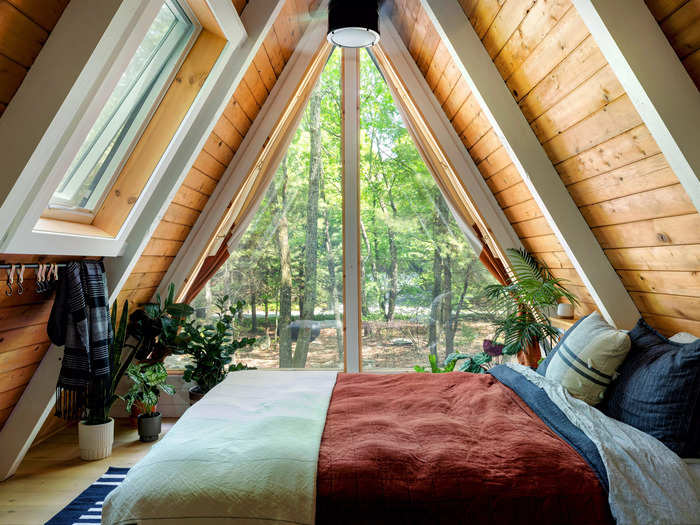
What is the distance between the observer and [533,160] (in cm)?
265

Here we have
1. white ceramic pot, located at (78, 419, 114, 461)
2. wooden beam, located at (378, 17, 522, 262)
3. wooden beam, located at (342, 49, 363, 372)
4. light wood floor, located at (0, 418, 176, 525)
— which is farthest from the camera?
wooden beam, located at (342, 49, 363, 372)

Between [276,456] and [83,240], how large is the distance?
Result: 142cm

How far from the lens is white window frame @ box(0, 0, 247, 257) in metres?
1.56

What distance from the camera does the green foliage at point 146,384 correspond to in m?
3.23

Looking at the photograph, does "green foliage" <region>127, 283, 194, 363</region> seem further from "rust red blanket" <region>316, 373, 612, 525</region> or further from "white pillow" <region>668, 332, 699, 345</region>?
"white pillow" <region>668, 332, 699, 345</region>

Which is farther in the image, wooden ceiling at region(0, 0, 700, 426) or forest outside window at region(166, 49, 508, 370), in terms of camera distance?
forest outside window at region(166, 49, 508, 370)

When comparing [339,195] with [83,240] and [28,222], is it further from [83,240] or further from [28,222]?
[28,222]

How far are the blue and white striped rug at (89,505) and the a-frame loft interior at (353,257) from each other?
0.03 m

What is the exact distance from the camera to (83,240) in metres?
2.37

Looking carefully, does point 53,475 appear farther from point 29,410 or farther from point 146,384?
point 146,384

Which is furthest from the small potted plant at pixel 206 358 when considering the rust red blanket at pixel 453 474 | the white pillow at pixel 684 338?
the white pillow at pixel 684 338

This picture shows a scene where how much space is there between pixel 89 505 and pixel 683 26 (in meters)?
3.07

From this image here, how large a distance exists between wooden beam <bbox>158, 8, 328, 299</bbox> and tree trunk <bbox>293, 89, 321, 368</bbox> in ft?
0.86

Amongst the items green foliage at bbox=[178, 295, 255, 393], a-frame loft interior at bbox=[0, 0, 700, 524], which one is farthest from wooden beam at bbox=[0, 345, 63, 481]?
green foliage at bbox=[178, 295, 255, 393]
